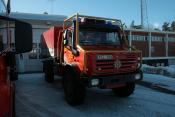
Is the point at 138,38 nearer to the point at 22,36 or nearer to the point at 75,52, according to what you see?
the point at 75,52

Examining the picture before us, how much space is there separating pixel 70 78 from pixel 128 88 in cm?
196

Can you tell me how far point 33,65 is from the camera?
64.5 ft

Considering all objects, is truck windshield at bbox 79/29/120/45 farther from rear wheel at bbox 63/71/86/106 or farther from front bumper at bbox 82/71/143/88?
front bumper at bbox 82/71/143/88

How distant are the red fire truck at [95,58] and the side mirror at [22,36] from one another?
14.1ft

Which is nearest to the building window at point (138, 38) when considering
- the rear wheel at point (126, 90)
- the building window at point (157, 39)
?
the building window at point (157, 39)

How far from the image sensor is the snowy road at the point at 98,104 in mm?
7629

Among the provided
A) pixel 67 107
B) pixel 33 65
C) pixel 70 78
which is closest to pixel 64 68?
pixel 70 78

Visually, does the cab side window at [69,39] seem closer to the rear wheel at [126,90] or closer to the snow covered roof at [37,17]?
the rear wheel at [126,90]

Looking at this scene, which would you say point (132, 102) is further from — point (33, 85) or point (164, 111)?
point (33, 85)

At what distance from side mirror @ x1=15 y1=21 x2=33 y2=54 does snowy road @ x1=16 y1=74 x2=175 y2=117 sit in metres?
4.04

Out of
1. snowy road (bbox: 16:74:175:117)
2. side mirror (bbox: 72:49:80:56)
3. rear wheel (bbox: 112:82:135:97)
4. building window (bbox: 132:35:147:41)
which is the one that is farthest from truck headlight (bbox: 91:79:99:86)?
building window (bbox: 132:35:147:41)

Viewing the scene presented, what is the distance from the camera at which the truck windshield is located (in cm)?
899

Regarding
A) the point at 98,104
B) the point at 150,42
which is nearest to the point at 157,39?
the point at 150,42

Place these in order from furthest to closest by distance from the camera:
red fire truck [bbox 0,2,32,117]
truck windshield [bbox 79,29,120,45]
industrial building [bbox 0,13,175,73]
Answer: industrial building [bbox 0,13,175,73], truck windshield [bbox 79,29,120,45], red fire truck [bbox 0,2,32,117]
